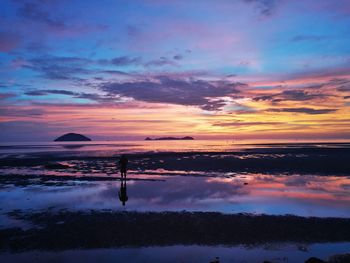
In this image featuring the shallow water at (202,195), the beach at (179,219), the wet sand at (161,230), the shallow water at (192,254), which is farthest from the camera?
the shallow water at (202,195)

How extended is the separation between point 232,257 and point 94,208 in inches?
385

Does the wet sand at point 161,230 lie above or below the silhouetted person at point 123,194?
below

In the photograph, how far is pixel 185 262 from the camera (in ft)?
35.4

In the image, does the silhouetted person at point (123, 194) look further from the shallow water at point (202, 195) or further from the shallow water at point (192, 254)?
the shallow water at point (192, 254)

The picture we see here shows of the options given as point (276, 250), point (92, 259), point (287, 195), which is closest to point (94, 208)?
point (92, 259)

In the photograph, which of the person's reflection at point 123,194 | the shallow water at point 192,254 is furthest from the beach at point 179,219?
the person's reflection at point 123,194

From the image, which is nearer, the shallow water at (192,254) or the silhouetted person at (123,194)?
the shallow water at (192,254)

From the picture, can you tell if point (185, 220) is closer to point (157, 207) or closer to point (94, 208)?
point (157, 207)

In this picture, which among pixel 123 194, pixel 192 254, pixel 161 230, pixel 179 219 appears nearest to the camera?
pixel 192 254

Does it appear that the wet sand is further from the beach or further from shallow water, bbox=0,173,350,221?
shallow water, bbox=0,173,350,221

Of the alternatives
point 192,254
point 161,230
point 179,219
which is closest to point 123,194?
point 179,219

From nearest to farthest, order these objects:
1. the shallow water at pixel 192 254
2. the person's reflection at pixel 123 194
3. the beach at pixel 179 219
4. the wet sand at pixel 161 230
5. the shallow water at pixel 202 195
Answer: the shallow water at pixel 192 254 → the beach at pixel 179 219 → the wet sand at pixel 161 230 → the shallow water at pixel 202 195 → the person's reflection at pixel 123 194

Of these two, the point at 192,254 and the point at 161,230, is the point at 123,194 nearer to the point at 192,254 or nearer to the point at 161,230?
the point at 161,230

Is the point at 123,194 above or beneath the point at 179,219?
above
